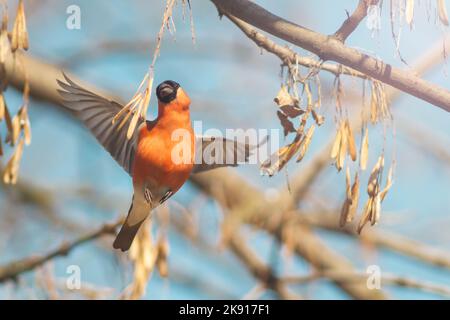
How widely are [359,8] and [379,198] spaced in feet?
1.09

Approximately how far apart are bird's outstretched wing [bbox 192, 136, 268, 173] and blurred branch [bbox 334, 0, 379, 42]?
1.18 feet

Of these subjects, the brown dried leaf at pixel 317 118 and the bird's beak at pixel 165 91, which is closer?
the brown dried leaf at pixel 317 118

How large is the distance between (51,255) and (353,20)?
878 mm

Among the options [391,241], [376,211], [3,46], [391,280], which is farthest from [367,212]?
[391,241]

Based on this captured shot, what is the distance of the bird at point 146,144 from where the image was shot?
1.28 metres

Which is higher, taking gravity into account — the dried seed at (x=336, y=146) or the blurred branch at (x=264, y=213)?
the dried seed at (x=336, y=146)

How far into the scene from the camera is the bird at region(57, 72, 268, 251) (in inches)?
50.3

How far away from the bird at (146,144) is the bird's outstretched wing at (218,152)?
4 centimetres

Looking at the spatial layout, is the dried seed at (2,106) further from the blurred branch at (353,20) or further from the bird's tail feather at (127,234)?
the blurred branch at (353,20)

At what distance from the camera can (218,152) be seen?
1539 millimetres

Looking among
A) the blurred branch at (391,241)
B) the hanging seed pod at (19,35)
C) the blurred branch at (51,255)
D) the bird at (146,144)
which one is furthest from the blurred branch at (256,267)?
A: the hanging seed pod at (19,35)

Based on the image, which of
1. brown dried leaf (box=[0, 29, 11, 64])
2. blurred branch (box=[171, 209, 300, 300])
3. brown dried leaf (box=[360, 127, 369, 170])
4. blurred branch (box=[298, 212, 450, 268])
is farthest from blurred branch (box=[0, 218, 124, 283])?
blurred branch (box=[298, 212, 450, 268])

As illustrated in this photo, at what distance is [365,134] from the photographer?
1.22m
